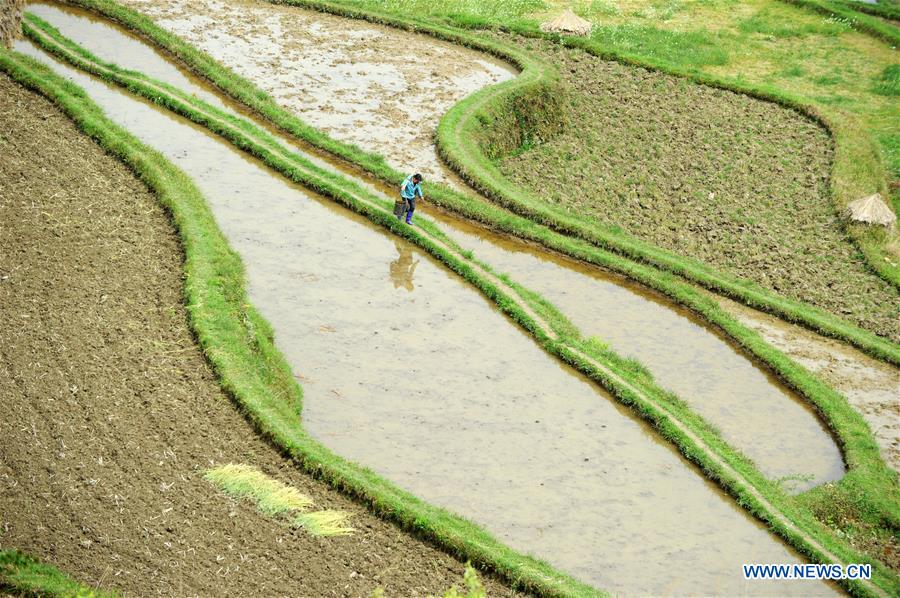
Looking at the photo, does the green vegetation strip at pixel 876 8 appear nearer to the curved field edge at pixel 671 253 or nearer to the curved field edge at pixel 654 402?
the curved field edge at pixel 671 253

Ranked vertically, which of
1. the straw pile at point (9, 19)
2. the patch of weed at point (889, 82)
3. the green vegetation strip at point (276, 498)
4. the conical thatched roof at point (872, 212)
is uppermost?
the patch of weed at point (889, 82)

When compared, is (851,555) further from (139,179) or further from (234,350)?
(139,179)

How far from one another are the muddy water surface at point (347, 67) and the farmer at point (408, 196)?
240 cm

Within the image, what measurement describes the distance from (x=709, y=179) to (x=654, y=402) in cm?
909

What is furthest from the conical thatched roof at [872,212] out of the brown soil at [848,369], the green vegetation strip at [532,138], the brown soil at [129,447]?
the brown soil at [129,447]

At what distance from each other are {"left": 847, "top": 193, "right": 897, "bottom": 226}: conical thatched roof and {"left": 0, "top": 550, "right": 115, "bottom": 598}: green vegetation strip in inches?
655

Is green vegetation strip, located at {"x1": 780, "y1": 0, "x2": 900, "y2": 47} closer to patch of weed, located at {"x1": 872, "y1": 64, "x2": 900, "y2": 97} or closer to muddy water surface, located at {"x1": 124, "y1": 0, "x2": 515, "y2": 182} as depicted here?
patch of weed, located at {"x1": 872, "y1": 64, "x2": 900, "y2": 97}

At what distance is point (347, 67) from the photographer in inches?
948

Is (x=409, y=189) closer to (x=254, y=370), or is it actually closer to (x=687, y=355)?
(x=254, y=370)

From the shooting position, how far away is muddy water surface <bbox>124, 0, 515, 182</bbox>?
68.9ft

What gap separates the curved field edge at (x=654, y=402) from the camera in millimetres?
12094

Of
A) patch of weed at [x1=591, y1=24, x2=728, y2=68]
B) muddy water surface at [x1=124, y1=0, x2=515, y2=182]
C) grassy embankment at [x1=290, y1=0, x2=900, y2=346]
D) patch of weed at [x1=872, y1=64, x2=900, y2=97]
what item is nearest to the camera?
grassy embankment at [x1=290, y1=0, x2=900, y2=346]

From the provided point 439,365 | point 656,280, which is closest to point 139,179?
point 439,365

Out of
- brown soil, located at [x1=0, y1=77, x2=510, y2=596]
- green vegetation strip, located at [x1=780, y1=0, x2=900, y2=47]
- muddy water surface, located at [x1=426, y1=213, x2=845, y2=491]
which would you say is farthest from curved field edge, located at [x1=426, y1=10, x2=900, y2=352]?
green vegetation strip, located at [x1=780, y1=0, x2=900, y2=47]
